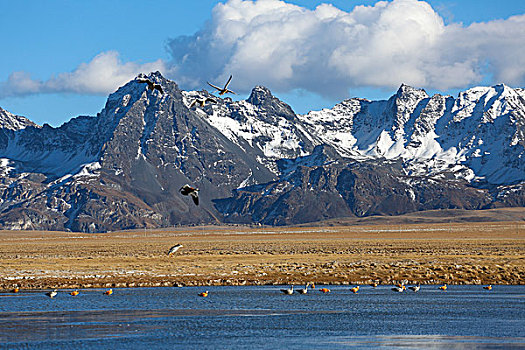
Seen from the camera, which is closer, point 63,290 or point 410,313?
point 410,313

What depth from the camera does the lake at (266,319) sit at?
43969 millimetres

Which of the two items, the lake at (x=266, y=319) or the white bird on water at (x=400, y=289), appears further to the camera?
the white bird on water at (x=400, y=289)

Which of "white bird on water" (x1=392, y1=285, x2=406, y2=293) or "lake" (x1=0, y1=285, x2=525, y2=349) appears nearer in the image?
"lake" (x1=0, y1=285, x2=525, y2=349)

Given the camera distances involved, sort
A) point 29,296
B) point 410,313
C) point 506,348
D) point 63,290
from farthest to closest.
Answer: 1. point 63,290
2. point 29,296
3. point 410,313
4. point 506,348

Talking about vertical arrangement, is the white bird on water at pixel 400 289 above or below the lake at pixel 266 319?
above

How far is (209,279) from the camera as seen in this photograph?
76875mm

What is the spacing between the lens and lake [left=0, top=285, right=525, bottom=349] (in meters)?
44.0

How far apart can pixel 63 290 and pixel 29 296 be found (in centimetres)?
495

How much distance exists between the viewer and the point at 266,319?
51938 mm

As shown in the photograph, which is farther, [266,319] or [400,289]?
[400,289]

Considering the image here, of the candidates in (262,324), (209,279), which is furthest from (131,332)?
(209,279)

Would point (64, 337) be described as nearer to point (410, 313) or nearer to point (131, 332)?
point (131, 332)

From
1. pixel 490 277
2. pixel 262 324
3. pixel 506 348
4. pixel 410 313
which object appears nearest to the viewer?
pixel 506 348

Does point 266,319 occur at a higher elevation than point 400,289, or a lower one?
lower
